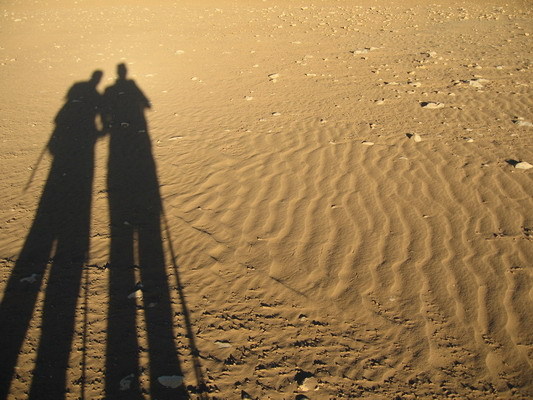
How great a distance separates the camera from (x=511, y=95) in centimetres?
691

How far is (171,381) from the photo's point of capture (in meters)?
2.68

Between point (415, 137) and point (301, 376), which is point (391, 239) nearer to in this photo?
point (301, 376)

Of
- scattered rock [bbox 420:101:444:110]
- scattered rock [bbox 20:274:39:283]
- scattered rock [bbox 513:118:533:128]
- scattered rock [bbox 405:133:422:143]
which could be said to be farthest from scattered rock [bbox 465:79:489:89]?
scattered rock [bbox 20:274:39:283]

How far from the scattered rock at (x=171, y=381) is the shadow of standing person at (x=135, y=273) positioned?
3 cm

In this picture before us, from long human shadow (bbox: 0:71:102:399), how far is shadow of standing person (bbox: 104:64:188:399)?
1.08 ft

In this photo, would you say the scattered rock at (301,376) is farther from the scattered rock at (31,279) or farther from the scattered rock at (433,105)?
the scattered rock at (433,105)

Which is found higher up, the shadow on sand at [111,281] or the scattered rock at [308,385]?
the shadow on sand at [111,281]

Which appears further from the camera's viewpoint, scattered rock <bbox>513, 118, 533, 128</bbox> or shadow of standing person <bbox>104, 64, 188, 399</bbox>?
scattered rock <bbox>513, 118, 533, 128</bbox>

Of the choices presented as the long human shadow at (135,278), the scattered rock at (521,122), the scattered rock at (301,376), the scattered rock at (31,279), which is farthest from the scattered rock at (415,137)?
the scattered rock at (31,279)

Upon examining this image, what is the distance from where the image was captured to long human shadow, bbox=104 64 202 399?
2.75 meters

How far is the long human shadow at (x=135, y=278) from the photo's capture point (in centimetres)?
275

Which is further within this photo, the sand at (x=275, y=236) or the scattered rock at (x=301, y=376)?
the sand at (x=275, y=236)

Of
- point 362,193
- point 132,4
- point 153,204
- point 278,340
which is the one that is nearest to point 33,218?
point 153,204

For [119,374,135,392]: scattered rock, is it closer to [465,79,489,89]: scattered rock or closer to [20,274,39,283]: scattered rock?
[20,274,39,283]: scattered rock
